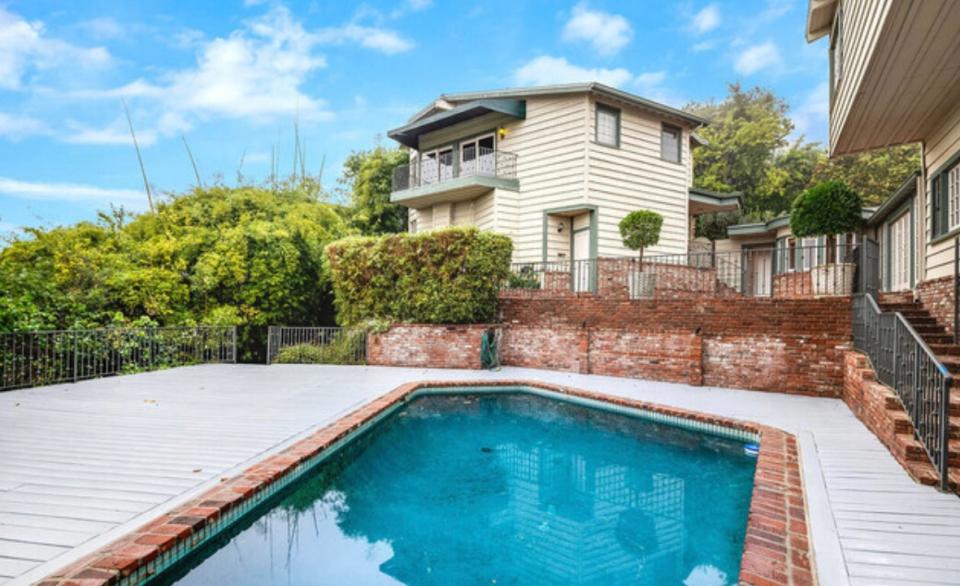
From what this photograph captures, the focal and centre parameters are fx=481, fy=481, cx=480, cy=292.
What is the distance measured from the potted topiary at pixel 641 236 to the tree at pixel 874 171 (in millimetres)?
12341

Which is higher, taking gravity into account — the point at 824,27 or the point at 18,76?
the point at 18,76

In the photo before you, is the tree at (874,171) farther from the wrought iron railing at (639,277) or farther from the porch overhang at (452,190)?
the porch overhang at (452,190)

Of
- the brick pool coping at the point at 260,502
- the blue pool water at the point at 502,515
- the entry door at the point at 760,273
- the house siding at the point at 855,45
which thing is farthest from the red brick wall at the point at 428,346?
the entry door at the point at 760,273

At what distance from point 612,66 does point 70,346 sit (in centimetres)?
2816

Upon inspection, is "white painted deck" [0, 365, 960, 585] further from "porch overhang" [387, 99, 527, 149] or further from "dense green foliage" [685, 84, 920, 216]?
"dense green foliage" [685, 84, 920, 216]

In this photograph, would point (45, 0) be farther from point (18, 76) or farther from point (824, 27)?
point (824, 27)

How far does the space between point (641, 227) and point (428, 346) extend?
5796 mm

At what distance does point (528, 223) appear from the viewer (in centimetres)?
1404

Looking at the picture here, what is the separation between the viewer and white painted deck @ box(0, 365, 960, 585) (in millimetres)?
2850

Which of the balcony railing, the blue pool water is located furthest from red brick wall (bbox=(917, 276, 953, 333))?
the balcony railing

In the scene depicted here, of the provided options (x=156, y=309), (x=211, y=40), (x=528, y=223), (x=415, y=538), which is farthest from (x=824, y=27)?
(x=211, y=40)

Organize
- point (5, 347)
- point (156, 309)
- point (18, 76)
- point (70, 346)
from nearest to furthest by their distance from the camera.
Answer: point (5, 347), point (70, 346), point (156, 309), point (18, 76)

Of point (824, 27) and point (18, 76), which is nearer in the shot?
point (824, 27)

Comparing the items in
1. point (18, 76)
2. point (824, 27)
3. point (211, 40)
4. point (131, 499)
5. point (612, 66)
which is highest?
point (612, 66)
